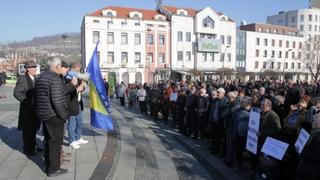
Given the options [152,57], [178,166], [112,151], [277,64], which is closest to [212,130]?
[178,166]

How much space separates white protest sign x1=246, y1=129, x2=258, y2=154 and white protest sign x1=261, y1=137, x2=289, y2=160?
1016 mm

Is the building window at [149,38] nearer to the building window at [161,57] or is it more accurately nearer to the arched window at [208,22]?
the building window at [161,57]

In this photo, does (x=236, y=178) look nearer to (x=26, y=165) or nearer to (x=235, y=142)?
(x=235, y=142)

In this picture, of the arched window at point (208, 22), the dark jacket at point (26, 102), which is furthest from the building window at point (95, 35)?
the dark jacket at point (26, 102)

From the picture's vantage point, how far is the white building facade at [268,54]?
7125 cm

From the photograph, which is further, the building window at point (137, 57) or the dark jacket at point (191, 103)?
the building window at point (137, 57)

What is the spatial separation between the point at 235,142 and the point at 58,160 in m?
3.66

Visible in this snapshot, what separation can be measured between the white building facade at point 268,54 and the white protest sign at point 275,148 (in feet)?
208

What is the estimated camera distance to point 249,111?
7.68 metres

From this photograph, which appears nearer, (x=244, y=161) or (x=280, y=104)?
(x=244, y=161)

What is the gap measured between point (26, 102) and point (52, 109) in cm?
160

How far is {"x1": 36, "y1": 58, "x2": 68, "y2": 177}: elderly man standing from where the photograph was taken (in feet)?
20.1

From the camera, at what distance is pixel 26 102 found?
24.6 ft

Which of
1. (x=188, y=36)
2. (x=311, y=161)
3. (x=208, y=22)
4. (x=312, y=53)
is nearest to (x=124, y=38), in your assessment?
(x=188, y=36)
